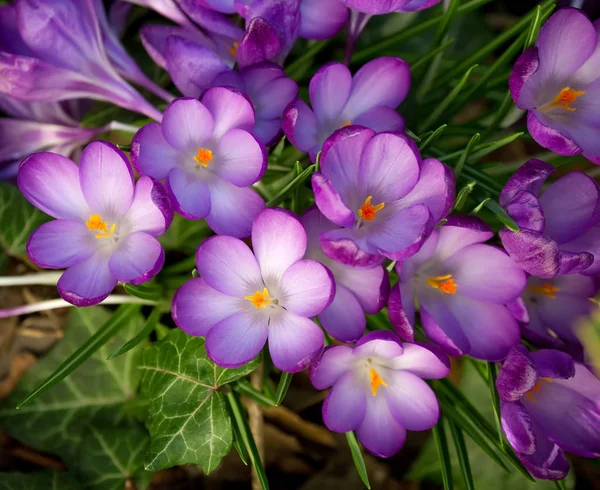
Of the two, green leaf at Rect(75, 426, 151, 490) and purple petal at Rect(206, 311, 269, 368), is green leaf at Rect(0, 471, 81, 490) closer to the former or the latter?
green leaf at Rect(75, 426, 151, 490)

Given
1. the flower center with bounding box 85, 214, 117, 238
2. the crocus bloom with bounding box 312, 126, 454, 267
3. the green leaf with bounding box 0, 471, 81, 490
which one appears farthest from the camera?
the green leaf with bounding box 0, 471, 81, 490

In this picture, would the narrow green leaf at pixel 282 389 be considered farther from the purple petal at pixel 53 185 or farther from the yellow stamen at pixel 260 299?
the purple petal at pixel 53 185

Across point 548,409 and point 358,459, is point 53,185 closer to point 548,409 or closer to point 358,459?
point 358,459

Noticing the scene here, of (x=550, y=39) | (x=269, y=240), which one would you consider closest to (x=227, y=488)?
(x=269, y=240)

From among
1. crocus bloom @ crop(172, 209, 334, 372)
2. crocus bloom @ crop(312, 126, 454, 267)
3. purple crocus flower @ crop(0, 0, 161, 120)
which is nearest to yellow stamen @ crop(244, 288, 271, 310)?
crocus bloom @ crop(172, 209, 334, 372)

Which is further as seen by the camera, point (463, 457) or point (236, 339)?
point (463, 457)

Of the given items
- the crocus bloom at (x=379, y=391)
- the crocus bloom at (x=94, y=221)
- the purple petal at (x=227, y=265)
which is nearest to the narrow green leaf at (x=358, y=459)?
the crocus bloom at (x=379, y=391)

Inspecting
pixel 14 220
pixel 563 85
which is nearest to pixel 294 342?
pixel 563 85
